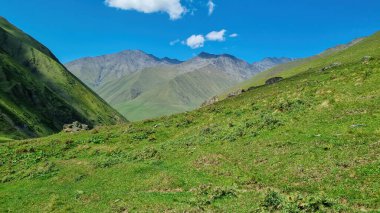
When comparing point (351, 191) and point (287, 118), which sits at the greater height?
point (287, 118)

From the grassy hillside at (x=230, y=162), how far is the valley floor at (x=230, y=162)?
10cm

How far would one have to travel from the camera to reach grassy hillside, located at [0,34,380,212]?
Result: 24.5 metres

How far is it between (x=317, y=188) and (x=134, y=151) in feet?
86.6

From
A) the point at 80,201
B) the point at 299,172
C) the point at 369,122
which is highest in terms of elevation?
the point at 369,122

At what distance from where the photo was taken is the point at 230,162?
Result: 33875 mm

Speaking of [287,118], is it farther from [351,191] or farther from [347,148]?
[351,191]

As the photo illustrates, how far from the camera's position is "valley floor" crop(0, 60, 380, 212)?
2458 centimetres

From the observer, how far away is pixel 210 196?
2647 cm

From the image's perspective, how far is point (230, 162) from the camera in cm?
3388

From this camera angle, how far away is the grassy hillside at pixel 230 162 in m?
24.5

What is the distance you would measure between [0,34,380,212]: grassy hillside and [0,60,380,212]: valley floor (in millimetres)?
96

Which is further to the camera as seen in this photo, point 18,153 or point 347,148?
point 18,153

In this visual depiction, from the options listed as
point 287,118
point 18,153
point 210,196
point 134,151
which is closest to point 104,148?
point 134,151

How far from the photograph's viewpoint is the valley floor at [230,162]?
24578 mm
